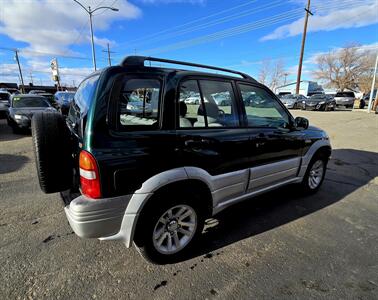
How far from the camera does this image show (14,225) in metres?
2.99

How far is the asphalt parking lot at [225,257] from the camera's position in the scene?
2.10m

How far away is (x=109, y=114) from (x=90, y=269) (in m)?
1.53

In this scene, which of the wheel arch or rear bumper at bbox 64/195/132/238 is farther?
the wheel arch

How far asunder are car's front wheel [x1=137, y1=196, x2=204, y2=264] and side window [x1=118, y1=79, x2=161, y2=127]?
774 millimetres

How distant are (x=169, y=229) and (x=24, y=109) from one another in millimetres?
9663

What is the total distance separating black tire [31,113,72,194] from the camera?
212 cm

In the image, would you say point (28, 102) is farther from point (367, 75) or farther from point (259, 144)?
point (367, 75)

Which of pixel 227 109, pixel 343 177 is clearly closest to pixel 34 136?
pixel 227 109

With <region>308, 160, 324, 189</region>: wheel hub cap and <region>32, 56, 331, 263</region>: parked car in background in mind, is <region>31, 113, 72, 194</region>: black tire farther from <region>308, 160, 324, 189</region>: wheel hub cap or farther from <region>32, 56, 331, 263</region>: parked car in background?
<region>308, 160, 324, 189</region>: wheel hub cap

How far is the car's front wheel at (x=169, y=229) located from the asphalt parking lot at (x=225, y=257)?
13cm

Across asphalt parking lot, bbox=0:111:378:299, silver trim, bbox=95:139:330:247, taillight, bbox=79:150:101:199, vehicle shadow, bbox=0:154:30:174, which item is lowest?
asphalt parking lot, bbox=0:111:378:299

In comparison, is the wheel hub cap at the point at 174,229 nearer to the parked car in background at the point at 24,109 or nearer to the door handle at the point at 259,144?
the door handle at the point at 259,144

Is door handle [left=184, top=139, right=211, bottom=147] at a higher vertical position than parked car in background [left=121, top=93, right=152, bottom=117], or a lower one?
lower

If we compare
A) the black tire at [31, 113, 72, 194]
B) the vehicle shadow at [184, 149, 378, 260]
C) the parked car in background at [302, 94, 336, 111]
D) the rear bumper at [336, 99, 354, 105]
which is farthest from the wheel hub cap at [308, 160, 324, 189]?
the rear bumper at [336, 99, 354, 105]
